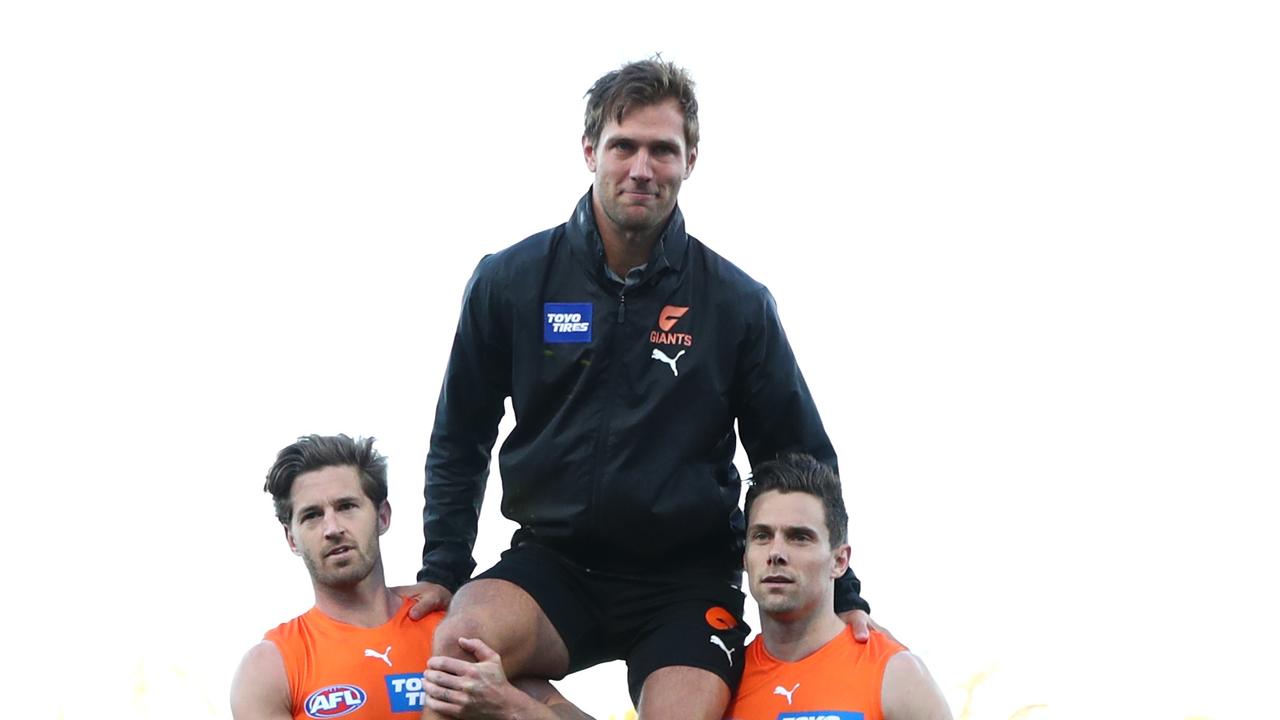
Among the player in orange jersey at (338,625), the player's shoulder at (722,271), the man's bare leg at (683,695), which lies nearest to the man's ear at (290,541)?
the player in orange jersey at (338,625)

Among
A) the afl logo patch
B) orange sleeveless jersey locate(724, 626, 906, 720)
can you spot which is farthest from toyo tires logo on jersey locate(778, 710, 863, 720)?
the afl logo patch

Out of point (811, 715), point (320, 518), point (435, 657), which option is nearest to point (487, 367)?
point (320, 518)

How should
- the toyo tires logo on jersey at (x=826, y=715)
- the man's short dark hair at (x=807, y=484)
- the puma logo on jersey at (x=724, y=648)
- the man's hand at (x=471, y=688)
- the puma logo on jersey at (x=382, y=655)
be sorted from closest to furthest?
the man's hand at (x=471, y=688), the toyo tires logo on jersey at (x=826, y=715), the puma logo on jersey at (x=724, y=648), the man's short dark hair at (x=807, y=484), the puma logo on jersey at (x=382, y=655)

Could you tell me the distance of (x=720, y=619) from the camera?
6.87m

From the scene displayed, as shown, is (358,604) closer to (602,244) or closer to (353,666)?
(353,666)

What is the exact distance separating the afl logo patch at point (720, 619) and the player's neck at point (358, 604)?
1.41m

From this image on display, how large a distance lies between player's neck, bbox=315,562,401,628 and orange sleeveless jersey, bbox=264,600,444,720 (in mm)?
31

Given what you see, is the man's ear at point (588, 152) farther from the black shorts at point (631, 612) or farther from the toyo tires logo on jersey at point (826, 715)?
the toyo tires logo on jersey at point (826, 715)

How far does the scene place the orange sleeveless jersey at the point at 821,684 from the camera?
21.6ft

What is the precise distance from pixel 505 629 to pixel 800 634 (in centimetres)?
124

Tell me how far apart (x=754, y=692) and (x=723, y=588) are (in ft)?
1.67

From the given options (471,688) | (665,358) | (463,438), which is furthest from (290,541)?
(665,358)

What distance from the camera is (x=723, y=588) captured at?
701 cm

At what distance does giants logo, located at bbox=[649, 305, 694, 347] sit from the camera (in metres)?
6.88
